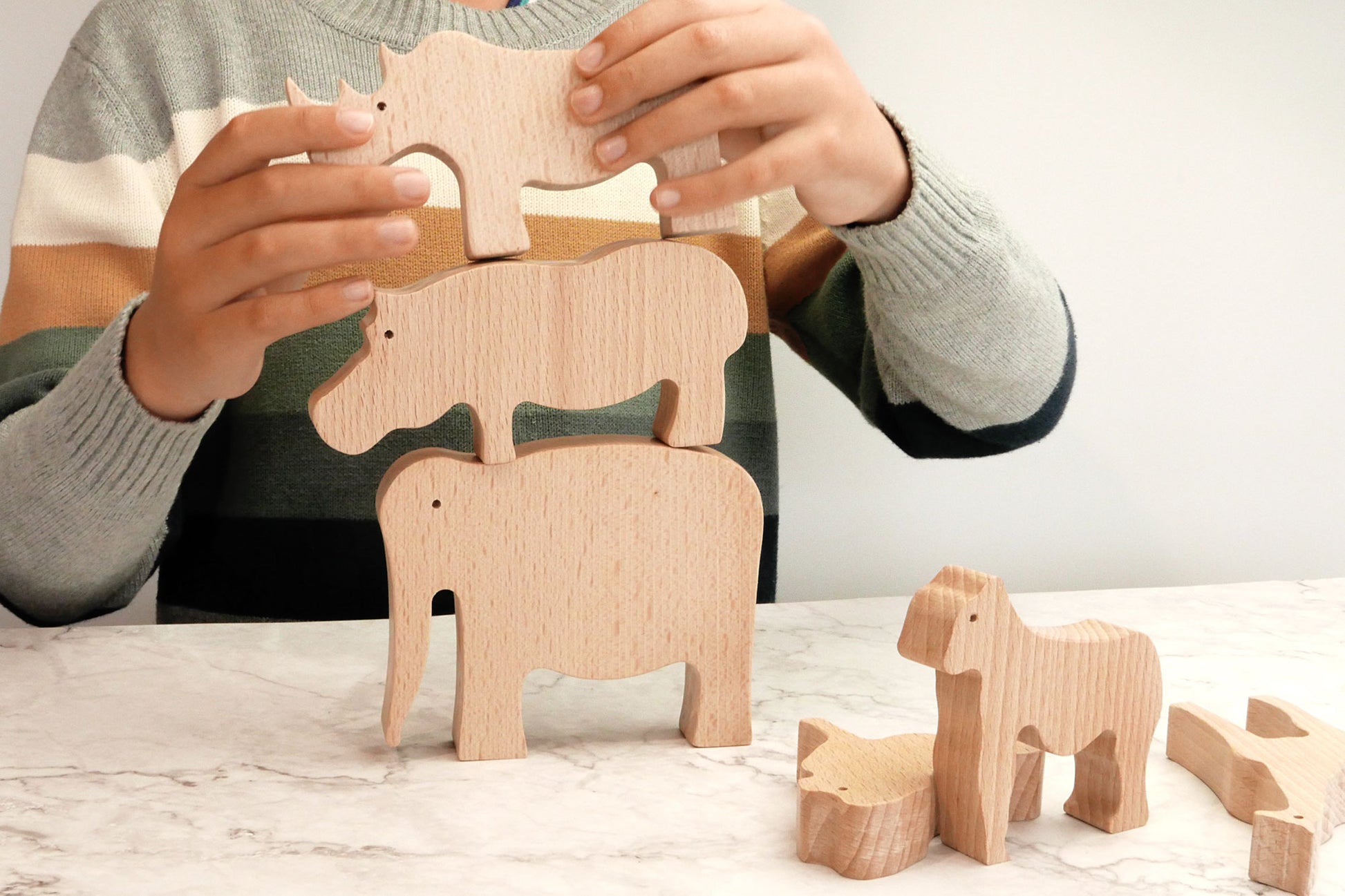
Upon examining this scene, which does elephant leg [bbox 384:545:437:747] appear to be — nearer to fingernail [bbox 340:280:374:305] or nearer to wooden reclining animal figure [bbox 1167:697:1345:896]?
fingernail [bbox 340:280:374:305]

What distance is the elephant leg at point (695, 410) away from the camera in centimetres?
55

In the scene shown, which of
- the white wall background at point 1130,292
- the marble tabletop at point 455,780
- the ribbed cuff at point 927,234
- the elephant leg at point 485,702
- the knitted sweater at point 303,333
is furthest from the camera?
the white wall background at point 1130,292

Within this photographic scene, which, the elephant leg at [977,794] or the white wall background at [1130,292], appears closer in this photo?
the elephant leg at [977,794]

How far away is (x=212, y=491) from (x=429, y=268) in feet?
0.89

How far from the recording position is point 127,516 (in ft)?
2.30

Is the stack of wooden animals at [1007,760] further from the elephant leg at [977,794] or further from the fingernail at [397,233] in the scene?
the fingernail at [397,233]

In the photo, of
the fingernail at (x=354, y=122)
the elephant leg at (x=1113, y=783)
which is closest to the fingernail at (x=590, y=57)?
the fingernail at (x=354, y=122)

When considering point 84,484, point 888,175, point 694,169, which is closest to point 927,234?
point 888,175

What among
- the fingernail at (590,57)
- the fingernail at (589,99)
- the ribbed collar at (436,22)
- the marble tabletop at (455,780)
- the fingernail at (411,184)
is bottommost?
the marble tabletop at (455,780)

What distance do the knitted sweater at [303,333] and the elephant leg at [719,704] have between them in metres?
Result: 0.28

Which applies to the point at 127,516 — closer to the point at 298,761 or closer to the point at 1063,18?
the point at 298,761

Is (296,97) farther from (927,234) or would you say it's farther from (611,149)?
(927,234)

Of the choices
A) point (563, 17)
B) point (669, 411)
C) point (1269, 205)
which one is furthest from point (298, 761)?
point (1269, 205)

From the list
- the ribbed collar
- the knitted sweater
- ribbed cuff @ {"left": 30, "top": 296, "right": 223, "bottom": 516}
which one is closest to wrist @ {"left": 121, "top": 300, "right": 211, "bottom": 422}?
ribbed cuff @ {"left": 30, "top": 296, "right": 223, "bottom": 516}
